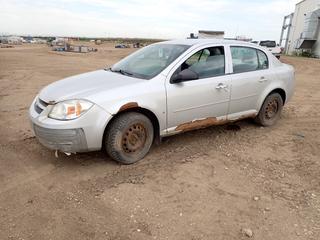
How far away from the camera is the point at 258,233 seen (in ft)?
9.70

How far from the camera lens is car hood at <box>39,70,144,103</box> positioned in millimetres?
3918

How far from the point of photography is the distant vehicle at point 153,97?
3.81 metres

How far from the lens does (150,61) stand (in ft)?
15.8

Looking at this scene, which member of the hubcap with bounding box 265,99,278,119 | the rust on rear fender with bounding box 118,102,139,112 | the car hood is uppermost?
the car hood

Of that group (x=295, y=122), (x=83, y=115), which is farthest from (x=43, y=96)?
(x=295, y=122)

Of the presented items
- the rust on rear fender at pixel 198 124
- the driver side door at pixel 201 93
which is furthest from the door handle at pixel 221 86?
the rust on rear fender at pixel 198 124

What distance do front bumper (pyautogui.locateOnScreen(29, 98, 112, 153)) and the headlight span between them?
5cm

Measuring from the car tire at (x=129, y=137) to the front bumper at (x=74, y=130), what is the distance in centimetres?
16

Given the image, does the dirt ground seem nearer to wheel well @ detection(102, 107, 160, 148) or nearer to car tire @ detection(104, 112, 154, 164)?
car tire @ detection(104, 112, 154, 164)

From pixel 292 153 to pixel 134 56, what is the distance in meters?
2.92

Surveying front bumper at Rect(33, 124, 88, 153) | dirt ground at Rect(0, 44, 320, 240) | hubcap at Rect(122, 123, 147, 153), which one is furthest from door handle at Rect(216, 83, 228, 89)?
front bumper at Rect(33, 124, 88, 153)

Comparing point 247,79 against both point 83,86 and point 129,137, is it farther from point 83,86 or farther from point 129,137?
point 83,86

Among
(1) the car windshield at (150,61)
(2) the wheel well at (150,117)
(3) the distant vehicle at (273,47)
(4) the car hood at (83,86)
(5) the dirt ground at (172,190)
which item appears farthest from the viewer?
(3) the distant vehicle at (273,47)

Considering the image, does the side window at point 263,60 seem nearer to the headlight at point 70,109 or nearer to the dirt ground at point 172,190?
the dirt ground at point 172,190
